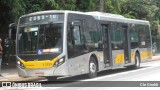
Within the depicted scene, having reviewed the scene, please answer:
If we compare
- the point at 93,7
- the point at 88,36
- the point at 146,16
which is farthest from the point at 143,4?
the point at 88,36

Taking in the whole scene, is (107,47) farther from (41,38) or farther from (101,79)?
(41,38)

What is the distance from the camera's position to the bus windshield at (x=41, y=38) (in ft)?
52.9

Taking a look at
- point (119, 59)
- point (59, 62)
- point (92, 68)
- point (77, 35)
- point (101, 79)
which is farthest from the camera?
point (119, 59)

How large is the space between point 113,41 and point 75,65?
14.8 ft

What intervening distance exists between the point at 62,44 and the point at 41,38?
3.20 ft

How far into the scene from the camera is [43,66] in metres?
A: 16.1

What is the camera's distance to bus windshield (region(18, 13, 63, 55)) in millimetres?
16125

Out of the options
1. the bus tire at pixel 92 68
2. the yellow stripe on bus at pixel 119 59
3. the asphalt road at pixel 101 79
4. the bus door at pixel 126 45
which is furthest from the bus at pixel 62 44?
the bus door at pixel 126 45

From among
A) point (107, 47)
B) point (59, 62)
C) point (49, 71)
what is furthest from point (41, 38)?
point (107, 47)

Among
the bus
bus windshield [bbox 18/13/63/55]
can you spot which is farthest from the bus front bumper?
bus windshield [bbox 18/13/63/55]

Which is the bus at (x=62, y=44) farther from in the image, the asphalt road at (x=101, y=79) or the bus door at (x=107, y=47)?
the asphalt road at (x=101, y=79)

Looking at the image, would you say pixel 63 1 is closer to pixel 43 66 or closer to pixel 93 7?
pixel 93 7

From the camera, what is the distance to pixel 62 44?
52.5 ft

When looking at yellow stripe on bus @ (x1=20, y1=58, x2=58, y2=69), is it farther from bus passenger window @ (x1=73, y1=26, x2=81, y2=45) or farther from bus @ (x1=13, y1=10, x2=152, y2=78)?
bus passenger window @ (x1=73, y1=26, x2=81, y2=45)
